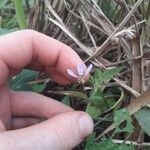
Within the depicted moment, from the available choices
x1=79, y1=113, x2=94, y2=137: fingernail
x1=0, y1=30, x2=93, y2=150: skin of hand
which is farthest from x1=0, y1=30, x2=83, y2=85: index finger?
x1=79, y1=113, x2=94, y2=137: fingernail

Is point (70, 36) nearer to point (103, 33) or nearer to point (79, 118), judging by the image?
point (103, 33)

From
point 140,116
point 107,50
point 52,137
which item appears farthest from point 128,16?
point 52,137

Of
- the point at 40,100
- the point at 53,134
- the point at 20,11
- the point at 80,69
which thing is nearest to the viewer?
the point at 53,134

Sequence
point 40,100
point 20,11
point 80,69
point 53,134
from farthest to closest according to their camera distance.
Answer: point 20,11 < point 40,100 < point 80,69 < point 53,134

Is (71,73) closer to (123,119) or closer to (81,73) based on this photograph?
(81,73)

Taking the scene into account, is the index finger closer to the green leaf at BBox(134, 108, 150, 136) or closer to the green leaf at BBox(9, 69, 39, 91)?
the green leaf at BBox(9, 69, 39, 91)

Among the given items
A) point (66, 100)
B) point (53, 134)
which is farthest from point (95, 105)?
point (53, 134)
